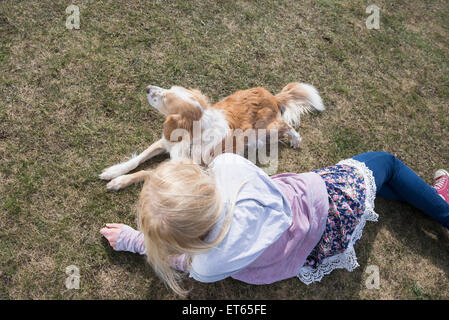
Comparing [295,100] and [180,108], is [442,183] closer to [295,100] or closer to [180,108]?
[295,100]

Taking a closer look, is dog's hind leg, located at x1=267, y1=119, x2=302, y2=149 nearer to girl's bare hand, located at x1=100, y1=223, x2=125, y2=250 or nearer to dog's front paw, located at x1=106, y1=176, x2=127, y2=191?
dog's front paw, located at x1=106, y1=176, x2=127, y2=191

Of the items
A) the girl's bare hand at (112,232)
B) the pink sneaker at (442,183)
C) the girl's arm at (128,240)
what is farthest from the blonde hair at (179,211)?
the pink sneaker at (442,183)

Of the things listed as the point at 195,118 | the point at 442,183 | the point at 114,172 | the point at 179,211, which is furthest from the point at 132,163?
the point at 442,183

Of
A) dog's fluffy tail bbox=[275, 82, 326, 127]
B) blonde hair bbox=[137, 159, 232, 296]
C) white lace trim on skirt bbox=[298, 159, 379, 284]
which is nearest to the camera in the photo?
blonde hair bbox=[137, 159, 232, 296]

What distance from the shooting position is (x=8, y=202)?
274cm

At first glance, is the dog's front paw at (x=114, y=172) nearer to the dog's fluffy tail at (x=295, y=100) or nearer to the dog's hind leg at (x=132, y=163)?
the dog's hind leg at (x=132, y=163)

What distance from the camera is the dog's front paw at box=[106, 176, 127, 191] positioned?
289 cm

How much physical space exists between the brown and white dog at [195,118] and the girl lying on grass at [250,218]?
0.61m

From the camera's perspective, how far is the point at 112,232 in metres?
2.64

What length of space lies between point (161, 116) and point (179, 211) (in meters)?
1.81

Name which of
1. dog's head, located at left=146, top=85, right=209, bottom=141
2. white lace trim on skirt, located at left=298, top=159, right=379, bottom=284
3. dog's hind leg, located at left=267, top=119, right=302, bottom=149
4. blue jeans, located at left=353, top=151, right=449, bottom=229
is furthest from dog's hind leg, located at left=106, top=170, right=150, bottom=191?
blue jeans, located at left=353, top=151, right=449, bottom=229

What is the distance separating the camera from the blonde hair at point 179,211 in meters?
1.75

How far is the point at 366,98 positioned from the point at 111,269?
3.47 m
